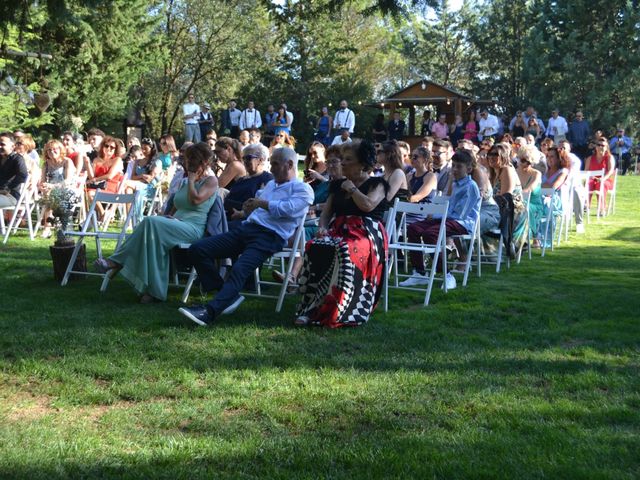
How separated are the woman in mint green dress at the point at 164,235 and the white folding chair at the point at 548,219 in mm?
5140

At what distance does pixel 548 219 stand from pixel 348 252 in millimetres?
5245

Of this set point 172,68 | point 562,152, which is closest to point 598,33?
point 172,68

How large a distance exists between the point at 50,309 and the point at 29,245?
416cm

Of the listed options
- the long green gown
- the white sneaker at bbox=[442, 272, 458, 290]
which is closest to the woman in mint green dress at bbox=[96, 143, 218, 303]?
the long green gown

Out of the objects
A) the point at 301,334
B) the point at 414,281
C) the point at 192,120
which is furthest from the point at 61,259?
the point at 192,120

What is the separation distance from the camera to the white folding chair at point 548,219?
35.1 feet

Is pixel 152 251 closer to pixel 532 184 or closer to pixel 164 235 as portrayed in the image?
pixel 164 235

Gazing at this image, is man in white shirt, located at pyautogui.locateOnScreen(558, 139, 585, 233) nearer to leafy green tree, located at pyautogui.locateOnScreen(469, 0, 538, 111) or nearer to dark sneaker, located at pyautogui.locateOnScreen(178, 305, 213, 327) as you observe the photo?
dark sneaker, located at pyautogui.locateOnScreen(178, 305, 213, 327)

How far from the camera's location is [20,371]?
496cm

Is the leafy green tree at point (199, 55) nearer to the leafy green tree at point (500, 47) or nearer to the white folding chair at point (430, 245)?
the leafy green tree at point (500, 47)

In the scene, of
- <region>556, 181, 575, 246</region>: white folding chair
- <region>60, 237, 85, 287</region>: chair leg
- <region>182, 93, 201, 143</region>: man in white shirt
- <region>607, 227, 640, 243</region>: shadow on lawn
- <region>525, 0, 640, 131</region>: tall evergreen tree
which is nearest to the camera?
<region>60, 237, 85, 287</region>: chair leg

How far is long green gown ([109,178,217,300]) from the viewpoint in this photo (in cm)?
704

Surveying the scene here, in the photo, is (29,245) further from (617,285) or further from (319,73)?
(319,73)

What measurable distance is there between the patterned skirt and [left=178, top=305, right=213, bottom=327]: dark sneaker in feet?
2.39
